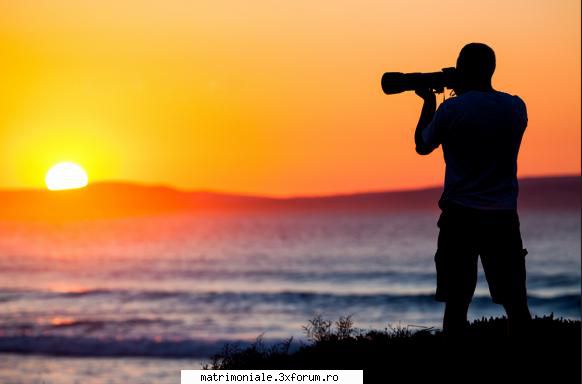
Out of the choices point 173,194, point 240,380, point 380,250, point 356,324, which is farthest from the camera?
point 173,194

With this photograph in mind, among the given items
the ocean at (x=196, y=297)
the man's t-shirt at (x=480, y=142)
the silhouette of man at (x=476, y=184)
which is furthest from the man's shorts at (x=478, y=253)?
the ocean at (x=196, y=297)

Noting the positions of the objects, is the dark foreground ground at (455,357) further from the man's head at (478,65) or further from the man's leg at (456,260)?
the man's head at (478,65)

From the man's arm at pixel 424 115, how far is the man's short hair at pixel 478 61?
27cm

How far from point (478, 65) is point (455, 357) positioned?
6.86 feet

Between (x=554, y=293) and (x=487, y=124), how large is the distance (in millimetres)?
32035

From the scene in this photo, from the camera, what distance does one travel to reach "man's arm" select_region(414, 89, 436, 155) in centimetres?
557

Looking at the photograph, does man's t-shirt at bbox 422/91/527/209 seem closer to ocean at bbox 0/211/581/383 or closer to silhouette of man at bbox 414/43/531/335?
silhouette of man at bbox 414/43/531/335

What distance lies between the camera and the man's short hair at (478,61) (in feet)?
18.3

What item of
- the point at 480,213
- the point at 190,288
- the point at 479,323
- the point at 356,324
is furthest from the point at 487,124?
the point at 190,288

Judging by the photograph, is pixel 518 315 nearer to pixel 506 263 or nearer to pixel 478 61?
pixel 506 263

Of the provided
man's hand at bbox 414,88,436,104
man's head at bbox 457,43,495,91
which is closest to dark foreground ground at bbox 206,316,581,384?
man's hand at bbox 414,88,436,104

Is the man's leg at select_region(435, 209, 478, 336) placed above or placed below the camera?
below

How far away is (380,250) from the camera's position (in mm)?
67875

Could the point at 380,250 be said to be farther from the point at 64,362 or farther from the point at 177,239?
the point at 64,362
